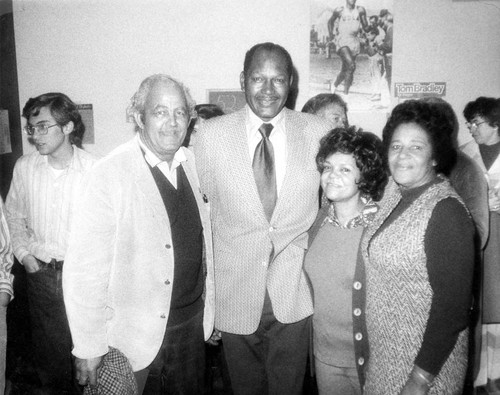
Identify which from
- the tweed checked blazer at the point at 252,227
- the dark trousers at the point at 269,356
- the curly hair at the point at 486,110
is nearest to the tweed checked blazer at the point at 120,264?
the tweed checked blazer at the point at 252,227

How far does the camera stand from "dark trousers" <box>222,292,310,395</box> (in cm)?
179

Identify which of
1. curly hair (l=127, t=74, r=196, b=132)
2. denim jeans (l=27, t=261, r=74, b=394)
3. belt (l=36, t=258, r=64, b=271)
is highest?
curly hair (l=127, t=74, r=196, b=132)

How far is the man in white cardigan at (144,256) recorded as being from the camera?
1.40m

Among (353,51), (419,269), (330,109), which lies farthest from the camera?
(353,51)

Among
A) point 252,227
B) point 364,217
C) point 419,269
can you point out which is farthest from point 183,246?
point 419,269

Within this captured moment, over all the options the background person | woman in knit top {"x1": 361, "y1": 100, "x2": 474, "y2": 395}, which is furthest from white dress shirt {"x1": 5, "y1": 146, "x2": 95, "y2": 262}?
the background person

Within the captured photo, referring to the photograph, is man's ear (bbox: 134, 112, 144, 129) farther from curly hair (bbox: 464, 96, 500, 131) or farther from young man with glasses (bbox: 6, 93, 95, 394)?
curly hair (bbox: 464, 96, 500, 131)

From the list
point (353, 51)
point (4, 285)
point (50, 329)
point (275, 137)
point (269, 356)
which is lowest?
point (50, 329)

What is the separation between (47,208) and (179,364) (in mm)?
1307

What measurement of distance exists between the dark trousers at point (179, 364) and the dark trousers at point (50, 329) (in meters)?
1.05

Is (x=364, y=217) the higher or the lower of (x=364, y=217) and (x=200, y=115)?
the lower

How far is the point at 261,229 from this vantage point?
1.68 m

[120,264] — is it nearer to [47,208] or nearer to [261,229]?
[261,229]

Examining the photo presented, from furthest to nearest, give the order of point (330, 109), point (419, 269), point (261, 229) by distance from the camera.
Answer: point (330, 109) < point (261, 229) < point (419, 269)
